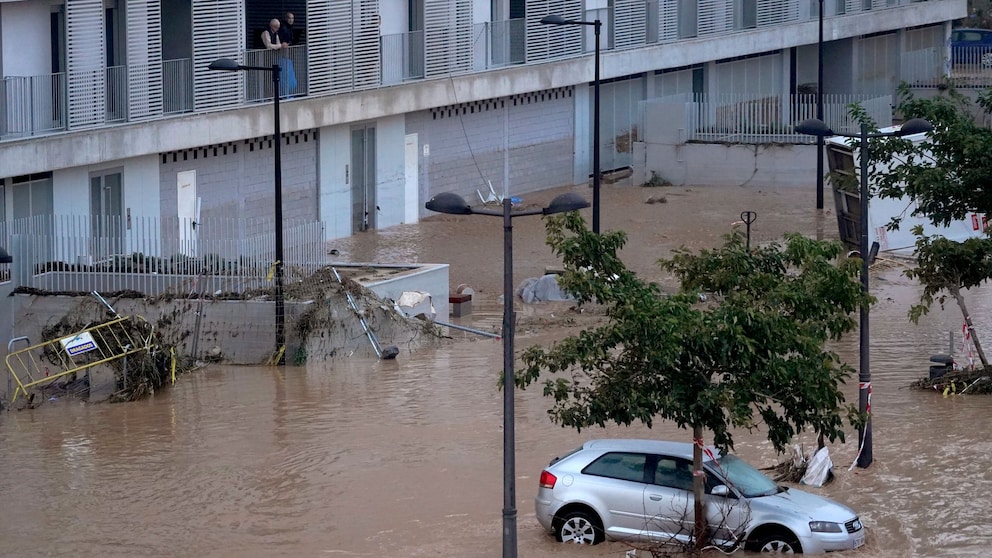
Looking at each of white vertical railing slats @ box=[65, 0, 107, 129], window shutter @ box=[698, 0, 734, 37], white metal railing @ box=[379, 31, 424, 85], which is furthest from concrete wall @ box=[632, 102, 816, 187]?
white vertical railing slats @ box=[65, 0, 107, 129]

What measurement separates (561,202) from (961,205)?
33.1 ft

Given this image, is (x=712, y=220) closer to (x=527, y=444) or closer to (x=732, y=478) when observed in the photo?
(x=527, y=444)

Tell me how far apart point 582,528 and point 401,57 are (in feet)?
86.8

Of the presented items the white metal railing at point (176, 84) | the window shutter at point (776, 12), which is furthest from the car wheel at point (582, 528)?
the window shutter at point (776, 12)

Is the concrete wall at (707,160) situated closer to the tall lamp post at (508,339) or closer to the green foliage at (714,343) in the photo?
the green foliage at (714,343)

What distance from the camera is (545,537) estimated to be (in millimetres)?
16266

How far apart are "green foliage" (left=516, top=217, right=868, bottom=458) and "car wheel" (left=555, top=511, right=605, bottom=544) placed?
3.01ft

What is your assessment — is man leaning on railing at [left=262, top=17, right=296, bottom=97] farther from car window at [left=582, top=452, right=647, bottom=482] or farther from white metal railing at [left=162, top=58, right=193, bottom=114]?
car window at [left=582, top=452, right=647, bottom=482]

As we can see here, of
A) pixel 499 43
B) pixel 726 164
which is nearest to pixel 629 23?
pixel 726 164

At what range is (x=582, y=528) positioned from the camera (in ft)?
51.9

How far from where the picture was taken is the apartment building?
3078 centimetres

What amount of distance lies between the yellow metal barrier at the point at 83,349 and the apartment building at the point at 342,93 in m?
3.91

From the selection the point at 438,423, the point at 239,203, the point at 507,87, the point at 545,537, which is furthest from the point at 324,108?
the point at 545,537

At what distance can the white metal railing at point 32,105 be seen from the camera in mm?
29406
